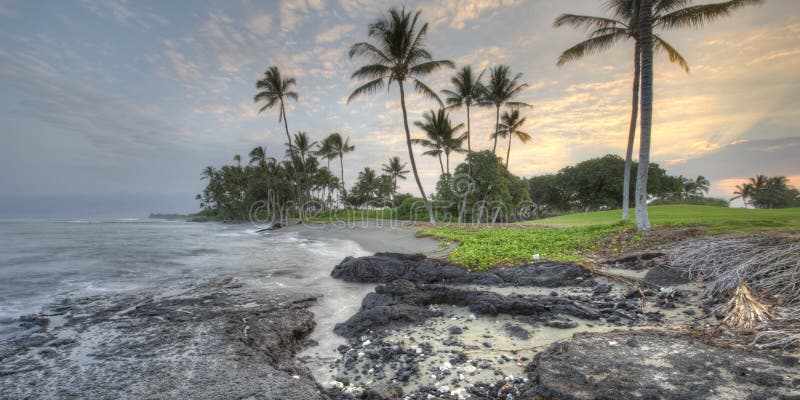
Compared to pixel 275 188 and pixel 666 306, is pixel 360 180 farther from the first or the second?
pixel 666 306

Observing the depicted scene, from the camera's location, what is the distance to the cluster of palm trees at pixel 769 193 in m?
55.7

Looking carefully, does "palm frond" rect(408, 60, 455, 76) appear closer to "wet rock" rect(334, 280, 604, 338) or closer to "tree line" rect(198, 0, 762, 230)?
"tree line" rect(198, 0, 762, 230)

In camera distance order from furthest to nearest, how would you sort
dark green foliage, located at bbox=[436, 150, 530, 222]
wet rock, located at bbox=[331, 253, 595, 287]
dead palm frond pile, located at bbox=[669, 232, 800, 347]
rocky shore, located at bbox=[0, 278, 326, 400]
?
dark green foliage, located at bbox=[436, 150, 530, 222], wet rock, located at bbox=[331, 253, 595, 287], dead palm frond pile, located at bbox=[669, 232, 800, 347], rocky shore, located at bbox=[0, 278, 326, 400]

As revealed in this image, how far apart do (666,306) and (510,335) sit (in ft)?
8.26

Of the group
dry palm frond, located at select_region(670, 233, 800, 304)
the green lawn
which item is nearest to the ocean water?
dry palm frond, located at select_region(670, 233, 800, 304)

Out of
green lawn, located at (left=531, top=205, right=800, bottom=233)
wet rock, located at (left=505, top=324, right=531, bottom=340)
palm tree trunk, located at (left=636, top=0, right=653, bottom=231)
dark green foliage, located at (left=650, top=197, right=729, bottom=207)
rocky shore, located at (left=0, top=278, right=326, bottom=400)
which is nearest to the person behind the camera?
rocky shore, located at (left=0, top=278, right=326, bottom=400)

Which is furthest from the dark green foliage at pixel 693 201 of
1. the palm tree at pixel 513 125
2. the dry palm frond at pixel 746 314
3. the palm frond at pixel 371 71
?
the dry palm frond at pixel 746 314

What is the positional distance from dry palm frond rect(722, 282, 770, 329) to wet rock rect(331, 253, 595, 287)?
2591mm

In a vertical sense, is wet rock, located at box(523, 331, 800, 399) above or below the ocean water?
above

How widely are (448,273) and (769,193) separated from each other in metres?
84.8

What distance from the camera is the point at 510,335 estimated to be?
3.97 metres

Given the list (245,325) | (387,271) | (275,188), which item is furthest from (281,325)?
(275,188)

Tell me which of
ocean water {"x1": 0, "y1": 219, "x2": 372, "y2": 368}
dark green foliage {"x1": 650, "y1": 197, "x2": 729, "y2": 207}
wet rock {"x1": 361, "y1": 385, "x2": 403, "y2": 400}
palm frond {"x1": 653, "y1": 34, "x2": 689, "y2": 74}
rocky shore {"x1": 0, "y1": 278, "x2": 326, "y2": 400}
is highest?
palm frond {"x1": 653, "y1": 34, "x2": 689, "y2": 74}

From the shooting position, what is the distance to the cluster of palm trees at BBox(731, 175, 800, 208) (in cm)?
5572
